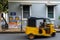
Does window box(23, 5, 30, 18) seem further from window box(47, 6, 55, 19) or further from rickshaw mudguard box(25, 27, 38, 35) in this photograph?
rickshaw mudguard box(25, 27, 38, 35)

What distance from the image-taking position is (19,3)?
1098 inches

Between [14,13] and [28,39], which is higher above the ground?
[14,13]

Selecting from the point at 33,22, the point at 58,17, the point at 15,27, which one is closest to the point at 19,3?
the point at 15,27

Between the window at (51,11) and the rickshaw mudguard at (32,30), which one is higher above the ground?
the window at (51,11)

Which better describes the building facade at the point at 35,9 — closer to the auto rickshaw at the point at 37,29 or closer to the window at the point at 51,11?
the window at the point at 51,11

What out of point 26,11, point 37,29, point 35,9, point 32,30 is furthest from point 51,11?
point 32,30

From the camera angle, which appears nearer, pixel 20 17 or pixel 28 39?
pixel 28 39

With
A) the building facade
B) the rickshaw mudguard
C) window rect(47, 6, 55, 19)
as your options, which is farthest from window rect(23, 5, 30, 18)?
the rickshaw mudguard

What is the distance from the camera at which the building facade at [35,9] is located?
27766 mm

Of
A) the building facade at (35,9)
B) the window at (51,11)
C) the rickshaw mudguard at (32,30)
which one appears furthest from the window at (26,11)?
the rickshaw mudguard at (32,30)

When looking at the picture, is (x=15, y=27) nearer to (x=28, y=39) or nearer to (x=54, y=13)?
(x=54, y=13)

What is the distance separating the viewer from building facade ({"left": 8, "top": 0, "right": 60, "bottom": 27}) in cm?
2777

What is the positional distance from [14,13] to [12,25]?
1512 mm

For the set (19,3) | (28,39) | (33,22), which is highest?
(19,3)
